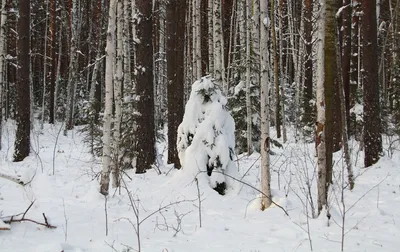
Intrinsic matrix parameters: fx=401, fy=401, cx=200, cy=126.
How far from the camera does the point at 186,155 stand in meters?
7.16

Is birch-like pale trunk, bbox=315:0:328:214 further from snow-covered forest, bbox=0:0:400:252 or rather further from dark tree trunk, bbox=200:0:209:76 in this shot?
dark tree trunk, bbox=200:0:209:76

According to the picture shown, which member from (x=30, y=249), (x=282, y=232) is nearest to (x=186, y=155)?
(x=282, y=232)

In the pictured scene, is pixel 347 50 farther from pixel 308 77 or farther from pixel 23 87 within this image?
pixel 23 87

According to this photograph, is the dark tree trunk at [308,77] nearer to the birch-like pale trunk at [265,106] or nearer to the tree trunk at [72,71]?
the birch-like pale trunk at [265,106]

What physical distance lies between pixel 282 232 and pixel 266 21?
293 centimetres

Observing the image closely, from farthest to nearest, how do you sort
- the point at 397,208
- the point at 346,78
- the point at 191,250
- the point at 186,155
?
1. the point at 346,78
2. the point at 186,155
3. the point at 397,208
4. the point at 191,250

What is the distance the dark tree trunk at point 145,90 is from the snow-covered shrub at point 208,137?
1.99 meters

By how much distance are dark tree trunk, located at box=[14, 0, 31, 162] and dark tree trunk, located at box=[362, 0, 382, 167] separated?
30.8ft

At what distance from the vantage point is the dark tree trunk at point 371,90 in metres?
9.52

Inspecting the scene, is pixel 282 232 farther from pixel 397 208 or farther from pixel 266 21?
pixel 266 21

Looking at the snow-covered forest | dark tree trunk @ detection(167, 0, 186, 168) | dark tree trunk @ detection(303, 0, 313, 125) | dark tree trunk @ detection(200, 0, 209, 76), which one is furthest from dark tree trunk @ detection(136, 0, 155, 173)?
dark tree trunk @ detection(200, 0, 209, 76)

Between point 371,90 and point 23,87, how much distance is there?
9.64m


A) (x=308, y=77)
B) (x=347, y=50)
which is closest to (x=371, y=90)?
(x=347, y=50)

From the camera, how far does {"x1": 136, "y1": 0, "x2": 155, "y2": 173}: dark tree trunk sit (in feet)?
30.8
